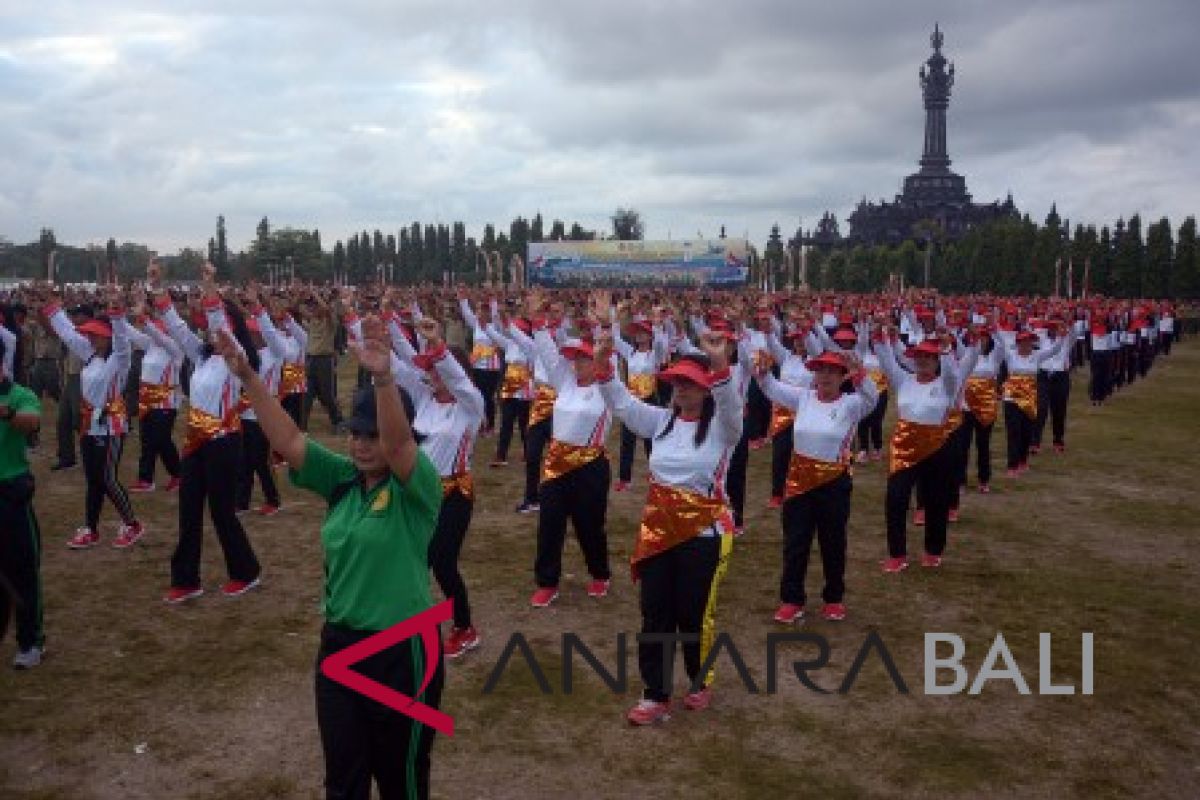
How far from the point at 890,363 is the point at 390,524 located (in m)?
6.03

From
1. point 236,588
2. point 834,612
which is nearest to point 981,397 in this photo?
point 834,612

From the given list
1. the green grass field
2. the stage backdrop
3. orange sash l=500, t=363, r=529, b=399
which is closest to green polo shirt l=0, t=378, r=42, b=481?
the green grass field

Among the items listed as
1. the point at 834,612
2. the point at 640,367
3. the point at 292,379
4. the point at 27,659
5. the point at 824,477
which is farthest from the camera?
the point at 292,379

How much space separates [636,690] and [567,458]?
6.55ft

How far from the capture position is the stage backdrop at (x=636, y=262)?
59.9 metres

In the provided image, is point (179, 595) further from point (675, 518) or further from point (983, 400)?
point (983, 400)

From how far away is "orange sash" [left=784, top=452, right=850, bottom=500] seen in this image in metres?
7.01

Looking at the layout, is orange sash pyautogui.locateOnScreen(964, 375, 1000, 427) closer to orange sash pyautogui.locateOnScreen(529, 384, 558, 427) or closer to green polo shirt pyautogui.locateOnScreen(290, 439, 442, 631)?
orange sash pyautogui.locateOnScreen(529, 384, 558, 427)

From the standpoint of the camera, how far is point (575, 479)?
732cm

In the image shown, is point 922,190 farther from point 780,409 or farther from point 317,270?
point 780,409

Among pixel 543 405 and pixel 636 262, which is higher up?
pixel 636 262

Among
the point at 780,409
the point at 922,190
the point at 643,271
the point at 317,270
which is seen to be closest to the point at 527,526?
the point at 780,409

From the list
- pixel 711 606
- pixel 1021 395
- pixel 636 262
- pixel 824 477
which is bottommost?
pixel 711 606

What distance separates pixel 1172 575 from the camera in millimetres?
8453
